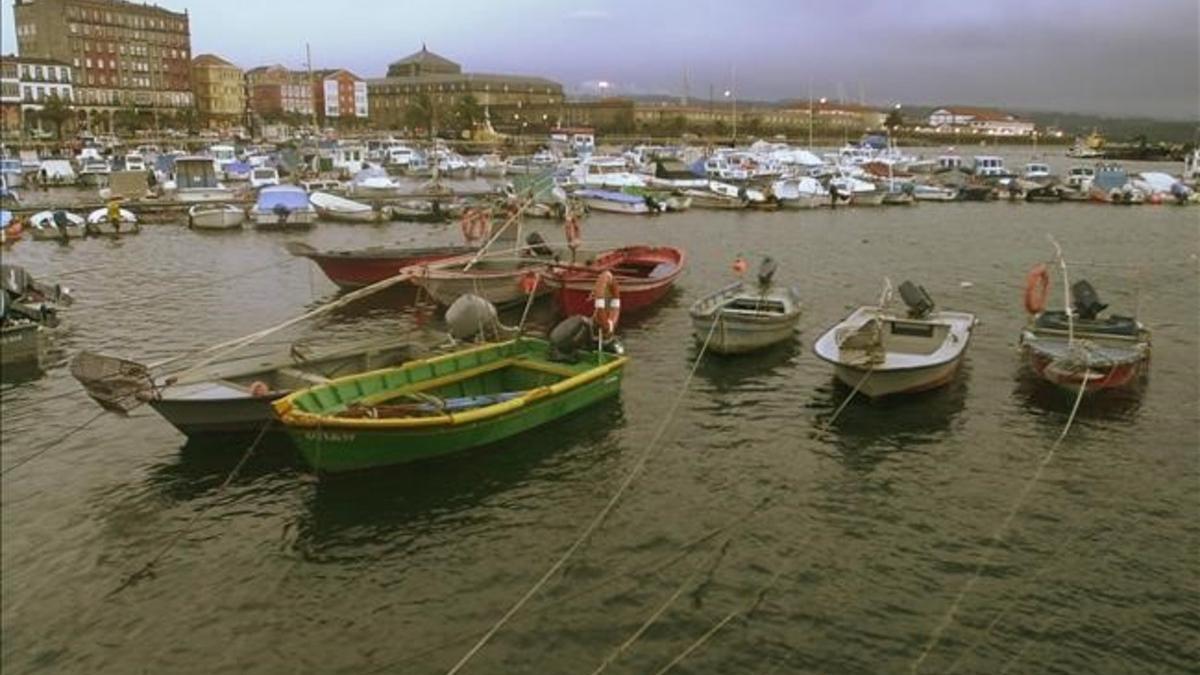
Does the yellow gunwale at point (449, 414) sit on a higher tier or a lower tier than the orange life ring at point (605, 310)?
lower

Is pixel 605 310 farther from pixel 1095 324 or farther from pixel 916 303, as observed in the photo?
pixel 1095 324

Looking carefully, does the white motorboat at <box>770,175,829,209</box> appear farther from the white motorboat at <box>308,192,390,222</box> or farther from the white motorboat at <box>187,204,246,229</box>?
the white motorboat at <box>187,204,246,229</box>

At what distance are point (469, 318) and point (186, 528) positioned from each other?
9.10 meters

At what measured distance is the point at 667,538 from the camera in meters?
16.6

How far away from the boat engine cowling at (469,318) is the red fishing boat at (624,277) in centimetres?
723

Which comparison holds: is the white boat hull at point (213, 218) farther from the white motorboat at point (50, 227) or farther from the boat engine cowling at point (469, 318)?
the boat engine cowling at point (469, 318)

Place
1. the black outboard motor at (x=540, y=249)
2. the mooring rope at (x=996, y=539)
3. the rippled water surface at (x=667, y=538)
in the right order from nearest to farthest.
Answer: the rippled water surface at (x=667, y=538), the mooring rope at (x=996, y=539), the black outboard motor at (x=540, y=249)

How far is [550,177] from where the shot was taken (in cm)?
7438

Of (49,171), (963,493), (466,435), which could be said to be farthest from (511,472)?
(49,171)

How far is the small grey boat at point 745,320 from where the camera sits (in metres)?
27.7

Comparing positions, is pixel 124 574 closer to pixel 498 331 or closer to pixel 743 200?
pixel 498 331

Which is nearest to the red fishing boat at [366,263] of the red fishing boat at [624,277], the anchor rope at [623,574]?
the red fishing boat at [624,277]

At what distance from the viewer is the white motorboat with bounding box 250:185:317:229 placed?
60.2 m

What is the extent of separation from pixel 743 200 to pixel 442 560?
6605 cm
